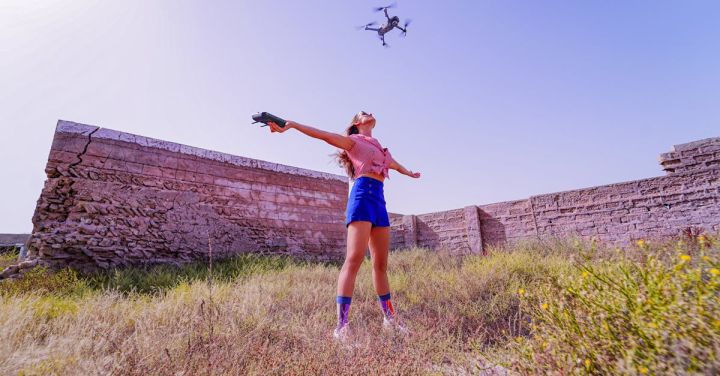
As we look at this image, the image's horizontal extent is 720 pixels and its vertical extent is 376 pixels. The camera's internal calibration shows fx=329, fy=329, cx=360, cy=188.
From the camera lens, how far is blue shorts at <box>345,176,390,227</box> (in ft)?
8.88

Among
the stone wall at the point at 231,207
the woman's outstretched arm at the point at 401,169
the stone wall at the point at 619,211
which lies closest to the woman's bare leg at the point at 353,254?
the woman's outstretched arm at the point at 401,169

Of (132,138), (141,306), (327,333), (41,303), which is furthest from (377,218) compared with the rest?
(132,138)

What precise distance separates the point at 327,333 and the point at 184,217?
474 cm

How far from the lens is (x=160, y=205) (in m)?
5.94

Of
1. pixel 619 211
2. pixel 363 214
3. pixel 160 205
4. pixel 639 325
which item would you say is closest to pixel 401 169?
pixel 363 214

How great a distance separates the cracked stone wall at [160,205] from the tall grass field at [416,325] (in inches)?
29.7

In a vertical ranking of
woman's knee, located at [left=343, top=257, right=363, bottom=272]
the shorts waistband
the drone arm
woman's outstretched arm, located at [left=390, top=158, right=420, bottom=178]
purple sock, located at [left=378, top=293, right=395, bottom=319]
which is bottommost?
purple sock, located at [left=378, top=293, right=395, bottom=319]

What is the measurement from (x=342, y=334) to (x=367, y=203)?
102cm

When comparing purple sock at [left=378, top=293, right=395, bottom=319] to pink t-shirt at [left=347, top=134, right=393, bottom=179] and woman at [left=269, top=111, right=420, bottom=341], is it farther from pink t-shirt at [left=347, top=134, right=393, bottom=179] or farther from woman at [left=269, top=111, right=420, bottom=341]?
pink t-shirt at [left=347, top=134, right=393, bottom=179]

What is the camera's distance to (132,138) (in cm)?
580

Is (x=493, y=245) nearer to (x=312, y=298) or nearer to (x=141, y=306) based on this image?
(x=312, y=298)

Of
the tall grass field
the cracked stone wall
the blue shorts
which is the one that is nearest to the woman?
the blue shorts

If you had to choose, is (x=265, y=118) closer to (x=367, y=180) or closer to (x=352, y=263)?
(x=367, y=180)

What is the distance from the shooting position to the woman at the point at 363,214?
2.63 m
